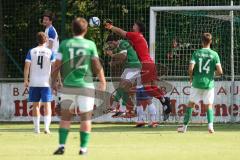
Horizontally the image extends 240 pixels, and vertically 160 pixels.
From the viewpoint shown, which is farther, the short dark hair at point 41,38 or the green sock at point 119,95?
the green sock at point 119,95

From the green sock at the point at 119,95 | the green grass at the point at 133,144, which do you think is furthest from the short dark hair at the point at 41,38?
the green sock at the point at 119,95

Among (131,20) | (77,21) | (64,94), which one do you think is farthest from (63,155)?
(131,20)

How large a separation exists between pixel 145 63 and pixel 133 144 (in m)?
5.76

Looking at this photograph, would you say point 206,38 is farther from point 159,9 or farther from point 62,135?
point 62,135

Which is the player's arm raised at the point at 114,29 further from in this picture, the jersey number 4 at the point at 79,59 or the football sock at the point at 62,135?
the football sock at the point at 62,135

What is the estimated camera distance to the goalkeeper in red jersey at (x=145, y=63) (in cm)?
1917

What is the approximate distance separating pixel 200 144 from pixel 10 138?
3788 millimetres

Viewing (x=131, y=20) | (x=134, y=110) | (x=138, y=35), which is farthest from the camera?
(x=131, y=20)

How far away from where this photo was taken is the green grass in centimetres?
1194

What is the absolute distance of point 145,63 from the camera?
64.7 ft

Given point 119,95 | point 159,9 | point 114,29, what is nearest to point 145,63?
point 114,29

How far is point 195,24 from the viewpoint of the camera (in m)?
22.2

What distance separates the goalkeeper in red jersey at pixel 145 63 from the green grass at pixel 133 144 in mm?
1842

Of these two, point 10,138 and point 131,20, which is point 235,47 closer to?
point 131,20
